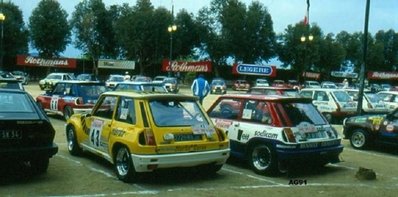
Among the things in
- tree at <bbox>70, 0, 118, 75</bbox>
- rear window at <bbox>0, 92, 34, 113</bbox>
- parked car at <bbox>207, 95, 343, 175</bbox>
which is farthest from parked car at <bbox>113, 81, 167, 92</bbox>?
tree at <bbox>70, 0, 118, 75</bbox>

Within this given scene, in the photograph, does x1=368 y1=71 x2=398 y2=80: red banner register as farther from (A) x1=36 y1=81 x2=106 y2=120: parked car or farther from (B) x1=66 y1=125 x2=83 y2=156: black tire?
(B) x1=66 y1=125 x2=83 y2=156: black tire

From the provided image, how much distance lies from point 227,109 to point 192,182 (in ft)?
7.94

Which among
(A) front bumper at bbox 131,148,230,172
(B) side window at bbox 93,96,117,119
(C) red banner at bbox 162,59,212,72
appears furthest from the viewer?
(C) red banner at bbox 162,59,212,72

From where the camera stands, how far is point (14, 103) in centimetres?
802

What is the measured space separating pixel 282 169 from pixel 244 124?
1123mm

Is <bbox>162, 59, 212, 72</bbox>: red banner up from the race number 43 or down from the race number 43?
up

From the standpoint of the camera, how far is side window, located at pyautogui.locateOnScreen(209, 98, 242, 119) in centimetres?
988

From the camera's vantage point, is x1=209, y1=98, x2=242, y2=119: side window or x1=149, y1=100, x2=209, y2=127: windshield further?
x1=209, y1=98, x2=242, y2=119: side window

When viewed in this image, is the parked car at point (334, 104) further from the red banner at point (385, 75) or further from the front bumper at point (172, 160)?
the red banner at point (385, 75)

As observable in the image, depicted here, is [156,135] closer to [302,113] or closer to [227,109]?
[227,109]

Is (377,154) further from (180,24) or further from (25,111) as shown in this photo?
(180,24)

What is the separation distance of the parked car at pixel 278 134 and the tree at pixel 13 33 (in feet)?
197

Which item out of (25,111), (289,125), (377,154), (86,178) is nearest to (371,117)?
(377,154)

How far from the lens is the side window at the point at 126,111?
8138mm
